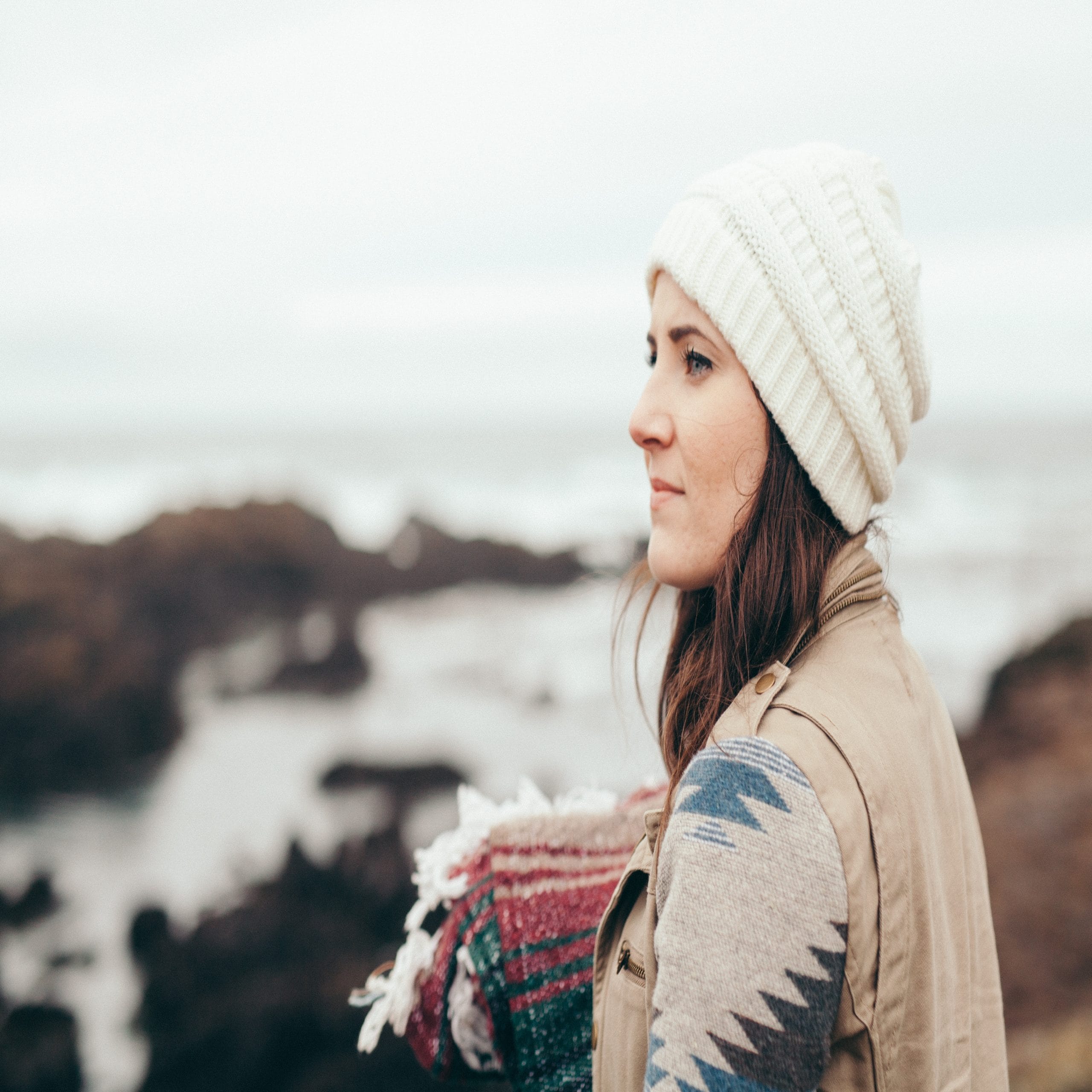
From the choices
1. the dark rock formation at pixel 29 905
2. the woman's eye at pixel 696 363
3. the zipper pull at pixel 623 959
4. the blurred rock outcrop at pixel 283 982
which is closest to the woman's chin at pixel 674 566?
the woman's eye at pixel 696 363

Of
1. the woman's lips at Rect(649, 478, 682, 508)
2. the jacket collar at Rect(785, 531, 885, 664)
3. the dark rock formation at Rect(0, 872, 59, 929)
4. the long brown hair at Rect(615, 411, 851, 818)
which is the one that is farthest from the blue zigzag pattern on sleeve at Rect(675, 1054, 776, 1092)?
the dark rock formation at Rect(0, 872, 59, 929)

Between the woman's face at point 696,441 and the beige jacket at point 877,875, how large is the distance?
222 millimetres

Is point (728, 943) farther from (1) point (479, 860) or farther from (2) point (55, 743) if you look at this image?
(2) point (55, 743)

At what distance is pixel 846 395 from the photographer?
58.3 inches

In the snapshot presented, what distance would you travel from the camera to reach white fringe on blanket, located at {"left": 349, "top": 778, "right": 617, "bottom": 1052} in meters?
1.74

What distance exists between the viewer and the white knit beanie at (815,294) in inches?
57.4

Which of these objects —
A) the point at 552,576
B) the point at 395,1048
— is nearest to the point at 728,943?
the point at 395,1048

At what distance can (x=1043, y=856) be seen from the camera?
18.0ft

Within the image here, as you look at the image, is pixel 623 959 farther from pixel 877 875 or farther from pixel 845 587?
pixel 845 587

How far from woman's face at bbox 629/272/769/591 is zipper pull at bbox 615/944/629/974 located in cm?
64

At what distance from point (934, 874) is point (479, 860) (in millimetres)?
943

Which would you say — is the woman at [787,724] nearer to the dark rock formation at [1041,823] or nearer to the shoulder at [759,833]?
the shoulder at [759,833]

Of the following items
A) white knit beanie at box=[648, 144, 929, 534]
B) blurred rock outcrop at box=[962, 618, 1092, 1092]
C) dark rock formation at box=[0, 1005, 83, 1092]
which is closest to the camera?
white knit beanie at box=[648, 144, 929, 534]

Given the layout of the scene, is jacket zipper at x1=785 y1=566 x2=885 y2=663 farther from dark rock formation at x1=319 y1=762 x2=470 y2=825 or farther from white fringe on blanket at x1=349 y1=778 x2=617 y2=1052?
dark rock formation at x1=319 y1=762 x2=470 y2=825
